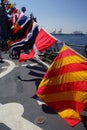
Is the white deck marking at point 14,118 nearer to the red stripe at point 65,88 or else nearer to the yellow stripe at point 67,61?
the red stripe at point 65,88

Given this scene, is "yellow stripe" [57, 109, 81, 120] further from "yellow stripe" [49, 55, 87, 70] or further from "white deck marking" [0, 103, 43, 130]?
"yellow stripe" [49, 55, 87, 70]

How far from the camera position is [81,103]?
6.77 metres

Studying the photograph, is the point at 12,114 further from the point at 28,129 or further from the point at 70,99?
the point at 70,99

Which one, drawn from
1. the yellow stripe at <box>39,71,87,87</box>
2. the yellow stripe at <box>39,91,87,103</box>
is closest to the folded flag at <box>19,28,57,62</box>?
the yellow stripe at <box>39,71,87,87</box>

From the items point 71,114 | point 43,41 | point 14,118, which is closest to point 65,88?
point 71,114

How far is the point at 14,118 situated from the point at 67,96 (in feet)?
7.05

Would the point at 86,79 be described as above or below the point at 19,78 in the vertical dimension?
above

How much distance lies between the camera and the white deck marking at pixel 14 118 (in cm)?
748

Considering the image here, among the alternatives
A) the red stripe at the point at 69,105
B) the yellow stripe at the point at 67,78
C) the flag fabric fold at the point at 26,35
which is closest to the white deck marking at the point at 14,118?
the red stripe at the point at 69,105

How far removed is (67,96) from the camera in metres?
7.11

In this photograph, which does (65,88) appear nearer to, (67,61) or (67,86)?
(67,86)

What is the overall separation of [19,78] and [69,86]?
7.75 meters

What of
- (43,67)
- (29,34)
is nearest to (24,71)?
(43,67)

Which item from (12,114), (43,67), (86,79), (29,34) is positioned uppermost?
(86,79)
